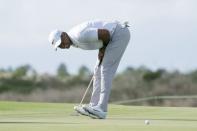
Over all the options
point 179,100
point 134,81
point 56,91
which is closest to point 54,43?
point 179,100

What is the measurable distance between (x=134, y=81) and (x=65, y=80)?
436 centimetres

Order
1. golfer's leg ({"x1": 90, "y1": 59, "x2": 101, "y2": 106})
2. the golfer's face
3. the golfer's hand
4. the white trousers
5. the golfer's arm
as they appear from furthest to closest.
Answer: golfer's leg ({"x1": 90, "y1": 59, "x2": 101, "y2": 106}), the golfer's hand, the white trousers, the golfer's arm, the golfer's face

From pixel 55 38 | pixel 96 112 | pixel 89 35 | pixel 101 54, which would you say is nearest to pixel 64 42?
pixel 55 38

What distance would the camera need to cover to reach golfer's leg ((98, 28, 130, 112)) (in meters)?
14.4

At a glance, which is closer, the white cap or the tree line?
the white cap

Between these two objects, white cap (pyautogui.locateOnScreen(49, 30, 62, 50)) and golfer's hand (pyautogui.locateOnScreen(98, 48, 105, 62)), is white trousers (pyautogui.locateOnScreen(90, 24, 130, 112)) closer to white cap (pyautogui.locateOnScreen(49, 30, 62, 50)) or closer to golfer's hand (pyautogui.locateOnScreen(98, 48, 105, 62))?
golfer's hand (pyautogui.locateOnScreen(98, 48, 105, 62))

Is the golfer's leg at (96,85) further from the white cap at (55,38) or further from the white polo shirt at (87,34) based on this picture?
the white cap at (55,38)

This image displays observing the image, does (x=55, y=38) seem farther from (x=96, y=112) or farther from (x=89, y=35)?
(x=96, y=112)

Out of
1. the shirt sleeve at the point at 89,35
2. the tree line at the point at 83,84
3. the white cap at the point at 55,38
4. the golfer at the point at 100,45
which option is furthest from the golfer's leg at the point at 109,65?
the tree line at the point at 83,84

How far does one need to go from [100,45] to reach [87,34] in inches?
17.4

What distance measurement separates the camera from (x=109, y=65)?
1443cm

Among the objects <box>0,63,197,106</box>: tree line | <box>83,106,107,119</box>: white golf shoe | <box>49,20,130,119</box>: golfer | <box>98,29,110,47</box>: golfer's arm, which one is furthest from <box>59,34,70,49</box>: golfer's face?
<box>0,63,197,106</box>: tree line

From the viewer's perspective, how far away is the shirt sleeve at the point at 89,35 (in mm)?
13989

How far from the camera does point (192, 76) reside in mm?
50594
